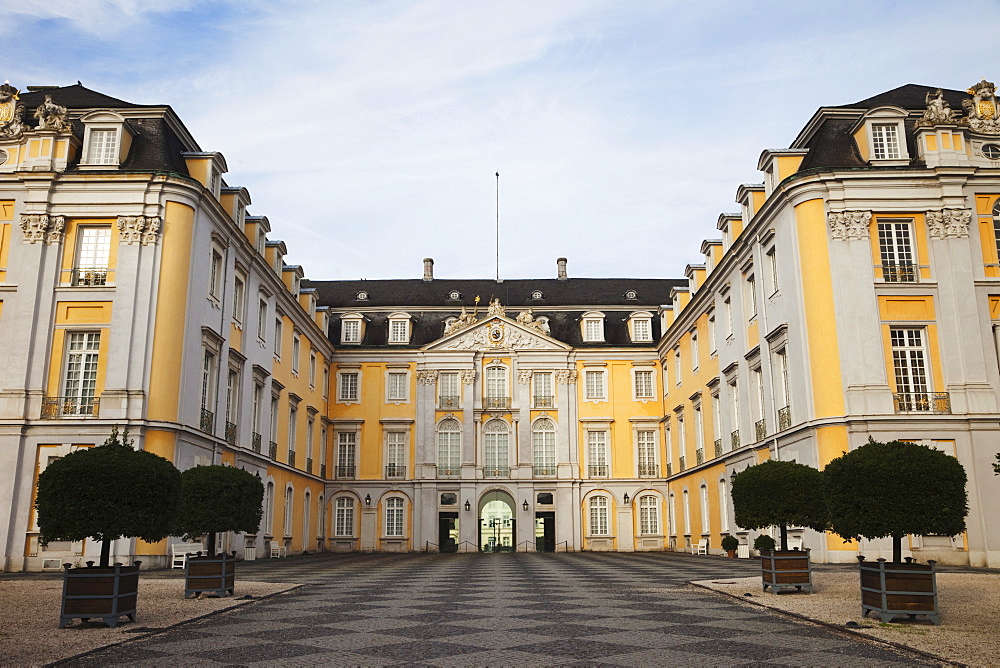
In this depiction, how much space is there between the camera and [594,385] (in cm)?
4341

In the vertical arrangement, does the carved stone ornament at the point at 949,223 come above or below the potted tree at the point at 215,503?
above

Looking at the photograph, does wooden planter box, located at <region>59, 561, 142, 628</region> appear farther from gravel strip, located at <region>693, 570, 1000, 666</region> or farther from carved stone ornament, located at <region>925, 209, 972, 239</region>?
carved stone ornament, located at <region>925, 209, 972, 239</region>

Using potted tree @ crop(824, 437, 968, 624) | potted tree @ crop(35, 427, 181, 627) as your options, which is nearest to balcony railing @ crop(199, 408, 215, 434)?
potted tree @ crop(35, 427, 181, 627)

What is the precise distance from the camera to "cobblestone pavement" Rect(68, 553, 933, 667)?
825 centimetres

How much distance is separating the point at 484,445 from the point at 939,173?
82.1 ft

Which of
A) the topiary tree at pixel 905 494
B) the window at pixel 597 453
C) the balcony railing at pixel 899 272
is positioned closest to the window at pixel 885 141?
the balcony railing at pixel 899 272

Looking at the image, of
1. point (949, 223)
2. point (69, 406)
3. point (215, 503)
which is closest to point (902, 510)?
point (215, 503)

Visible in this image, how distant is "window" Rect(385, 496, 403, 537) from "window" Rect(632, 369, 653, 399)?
1339cm

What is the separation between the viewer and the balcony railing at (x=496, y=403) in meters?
42.7

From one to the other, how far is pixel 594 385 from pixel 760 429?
16.4 meters

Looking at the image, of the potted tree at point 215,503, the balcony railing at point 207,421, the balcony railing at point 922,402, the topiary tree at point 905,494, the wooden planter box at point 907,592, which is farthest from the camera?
the balcony railing at point 207,421

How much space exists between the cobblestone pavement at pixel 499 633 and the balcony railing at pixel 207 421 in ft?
34.6

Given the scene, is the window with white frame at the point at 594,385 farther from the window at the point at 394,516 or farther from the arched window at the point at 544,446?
the window at the point at 394,516

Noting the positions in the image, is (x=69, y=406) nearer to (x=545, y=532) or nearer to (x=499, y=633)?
(x=499, y=633)
